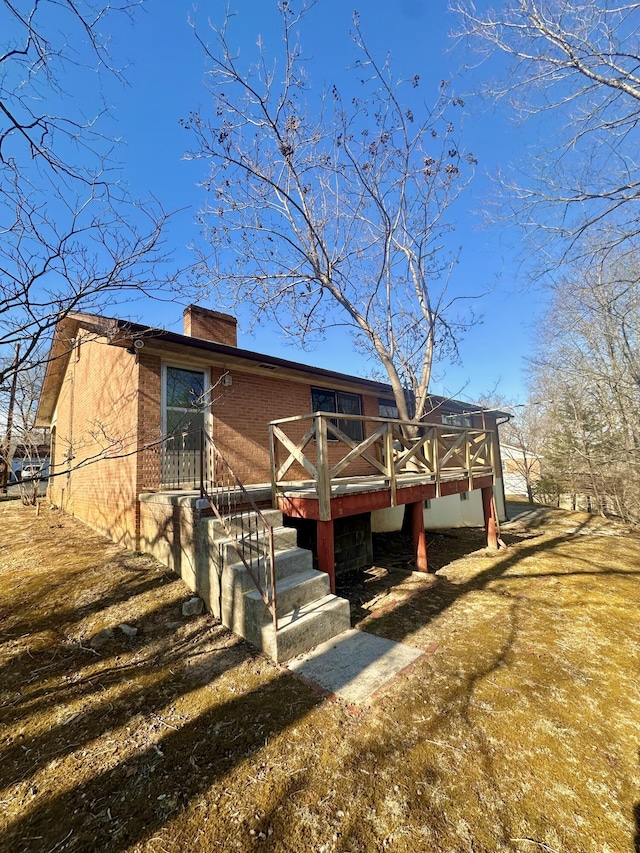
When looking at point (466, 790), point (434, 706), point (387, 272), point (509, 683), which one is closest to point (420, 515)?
point (509, 683)

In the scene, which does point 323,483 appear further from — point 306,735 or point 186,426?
point 186,426

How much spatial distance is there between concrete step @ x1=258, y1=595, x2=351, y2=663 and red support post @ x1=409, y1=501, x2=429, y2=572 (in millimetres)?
2789

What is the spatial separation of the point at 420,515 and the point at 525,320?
1208 centimetres

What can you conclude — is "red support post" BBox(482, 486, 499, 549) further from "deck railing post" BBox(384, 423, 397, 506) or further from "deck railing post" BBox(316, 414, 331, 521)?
"deck railing post" BBox(316, 414, 331, 521)

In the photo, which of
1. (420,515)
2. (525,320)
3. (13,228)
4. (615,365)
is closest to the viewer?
(13,228)

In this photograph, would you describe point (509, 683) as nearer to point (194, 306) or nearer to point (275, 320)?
point (275, 320)

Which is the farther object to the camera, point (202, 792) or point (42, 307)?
point (42, 307)

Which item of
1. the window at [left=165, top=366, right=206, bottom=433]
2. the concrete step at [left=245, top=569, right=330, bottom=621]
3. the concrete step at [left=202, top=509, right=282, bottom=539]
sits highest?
the window at [left=165, top=366, right=206, bottom=433]

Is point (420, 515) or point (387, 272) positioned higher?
point (387, 272)

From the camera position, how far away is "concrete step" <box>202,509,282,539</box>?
15.2 ft

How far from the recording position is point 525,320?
49.5 ft

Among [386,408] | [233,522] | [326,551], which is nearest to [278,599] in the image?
[326,551]

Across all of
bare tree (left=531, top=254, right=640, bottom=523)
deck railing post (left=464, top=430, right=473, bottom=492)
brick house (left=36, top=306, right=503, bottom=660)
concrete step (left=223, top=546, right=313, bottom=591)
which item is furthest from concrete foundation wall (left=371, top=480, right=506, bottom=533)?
concrete step (left=223, top=546, right=313, bottom=591)

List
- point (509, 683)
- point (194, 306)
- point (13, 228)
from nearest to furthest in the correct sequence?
1. point (13, 228)
2. point (509, 683)
3. point (194, 306)
